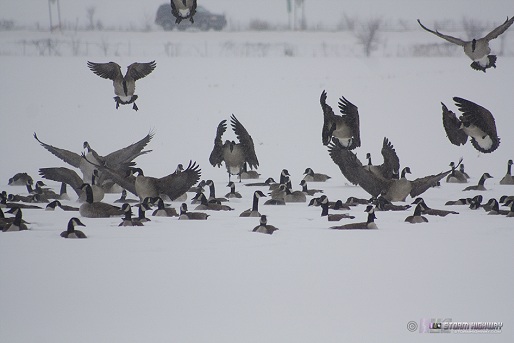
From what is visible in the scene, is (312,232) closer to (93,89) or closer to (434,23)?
(93,89)

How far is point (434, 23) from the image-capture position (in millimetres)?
46062

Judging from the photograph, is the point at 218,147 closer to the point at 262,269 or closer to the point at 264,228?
the point at 264,228

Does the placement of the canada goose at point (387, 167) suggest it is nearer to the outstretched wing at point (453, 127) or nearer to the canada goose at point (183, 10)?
the outstretched wing at point (453, 127)

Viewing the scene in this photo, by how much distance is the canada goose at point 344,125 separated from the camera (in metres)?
12.9

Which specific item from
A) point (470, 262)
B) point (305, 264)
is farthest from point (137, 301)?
point (470, 262)

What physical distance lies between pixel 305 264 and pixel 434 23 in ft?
129

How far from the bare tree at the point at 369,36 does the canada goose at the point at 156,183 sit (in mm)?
27401

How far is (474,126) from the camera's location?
1227 cm

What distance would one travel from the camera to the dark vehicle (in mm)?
46031

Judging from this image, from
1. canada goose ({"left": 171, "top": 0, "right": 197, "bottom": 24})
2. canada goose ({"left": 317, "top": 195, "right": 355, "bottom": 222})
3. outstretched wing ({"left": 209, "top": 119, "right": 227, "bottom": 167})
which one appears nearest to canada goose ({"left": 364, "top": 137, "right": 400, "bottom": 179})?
canada goose ({"left": 317, "top": 195, "right": 355, "bottom": 222})

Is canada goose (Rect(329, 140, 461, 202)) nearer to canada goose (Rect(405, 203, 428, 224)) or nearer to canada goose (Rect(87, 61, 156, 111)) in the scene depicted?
canada goose (Rect(405, 203, 428, 224))

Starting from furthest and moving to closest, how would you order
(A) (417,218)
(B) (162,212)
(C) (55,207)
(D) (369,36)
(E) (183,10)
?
(D) (369,36), (C) (55,207), (B) (162,212), (A) (417,218), (E) (183,10)

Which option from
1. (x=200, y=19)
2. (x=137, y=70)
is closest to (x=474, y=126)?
(x=137, y=70)

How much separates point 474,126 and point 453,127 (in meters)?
0.30
